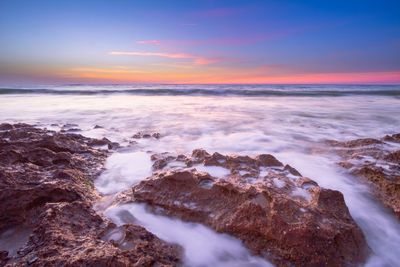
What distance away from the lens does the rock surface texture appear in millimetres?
1617

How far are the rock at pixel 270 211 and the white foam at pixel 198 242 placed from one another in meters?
0.06

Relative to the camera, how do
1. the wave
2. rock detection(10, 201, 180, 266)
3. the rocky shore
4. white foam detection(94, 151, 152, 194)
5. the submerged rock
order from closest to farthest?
rock detection(10, 201, 180, 266) → the rocky shore → the submerged rock → white foam detection(94, 151, 152, 194) → the wave

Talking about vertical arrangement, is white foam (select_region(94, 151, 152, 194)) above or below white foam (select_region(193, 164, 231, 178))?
below

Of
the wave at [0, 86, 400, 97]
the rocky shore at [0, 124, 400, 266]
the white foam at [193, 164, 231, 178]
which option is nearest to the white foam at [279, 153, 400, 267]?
the rocky shore at [0, 124, 400, 266]

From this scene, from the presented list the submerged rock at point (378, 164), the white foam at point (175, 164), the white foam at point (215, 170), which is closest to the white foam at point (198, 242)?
the white foam at point (215, 170)

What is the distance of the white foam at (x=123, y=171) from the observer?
3.07 meters

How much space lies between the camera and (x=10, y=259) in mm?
1682

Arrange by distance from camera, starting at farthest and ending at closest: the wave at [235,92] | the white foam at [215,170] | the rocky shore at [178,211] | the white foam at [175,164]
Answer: the wave at [235,92]
the white foam at [175,164]
the white foam at [215,170]
the rocky shore at [178,211]

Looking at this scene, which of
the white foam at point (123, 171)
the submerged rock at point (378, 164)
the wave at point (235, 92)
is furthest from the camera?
the wave at point (235, 92)

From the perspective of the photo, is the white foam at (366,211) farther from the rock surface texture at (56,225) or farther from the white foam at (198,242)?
the rock surface texture at (56,225)

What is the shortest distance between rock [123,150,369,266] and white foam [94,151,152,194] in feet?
1.48

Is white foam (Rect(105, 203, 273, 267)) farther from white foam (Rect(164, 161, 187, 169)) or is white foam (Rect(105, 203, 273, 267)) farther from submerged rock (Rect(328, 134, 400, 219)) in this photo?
submerged rock (Rect(328, 134, 400, 219))

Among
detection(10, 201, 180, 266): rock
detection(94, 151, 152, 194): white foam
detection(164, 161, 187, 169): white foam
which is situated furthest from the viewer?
detection(164, 161, 187, 169): white foam

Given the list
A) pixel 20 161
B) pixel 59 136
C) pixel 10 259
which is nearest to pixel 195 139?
pixel 59 136
